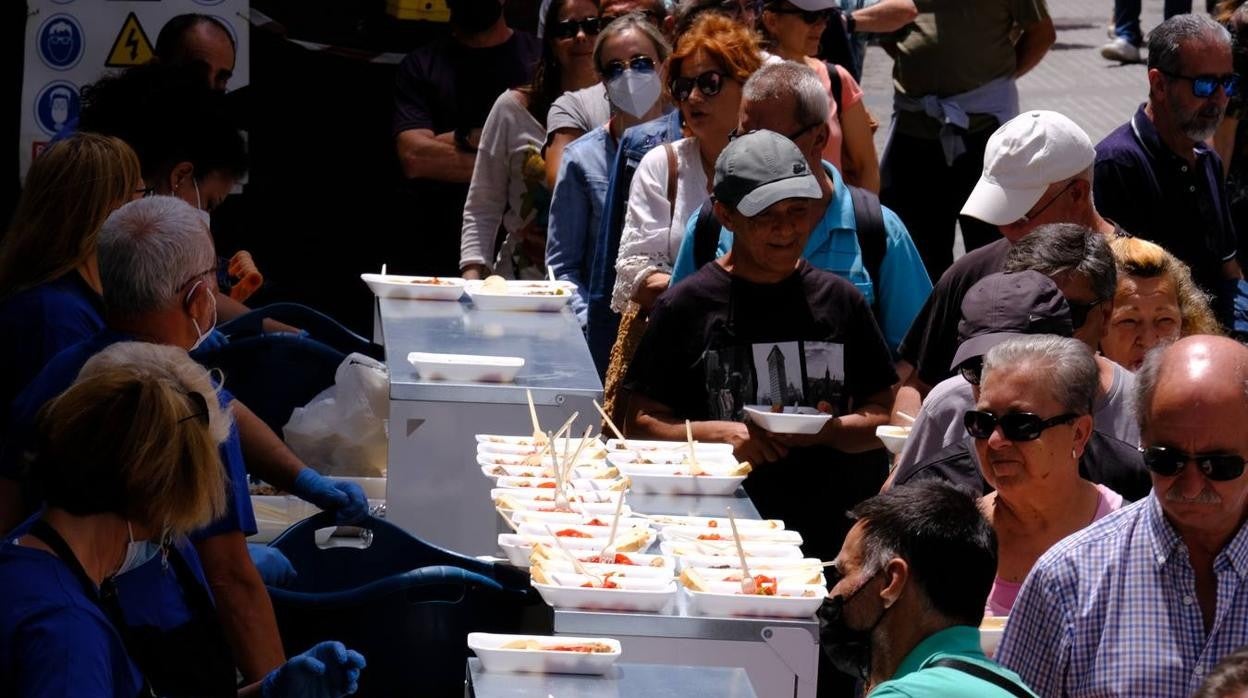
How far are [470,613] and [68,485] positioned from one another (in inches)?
53.4

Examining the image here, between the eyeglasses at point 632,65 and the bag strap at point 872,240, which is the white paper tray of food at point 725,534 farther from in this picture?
the eyeglasses at point 632,65

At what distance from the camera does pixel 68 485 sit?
372 cm

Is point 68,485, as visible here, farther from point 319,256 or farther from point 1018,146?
point 319,256

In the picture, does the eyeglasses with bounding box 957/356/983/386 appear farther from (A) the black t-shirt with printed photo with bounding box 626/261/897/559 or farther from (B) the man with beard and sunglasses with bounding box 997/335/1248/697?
(B) the man with beard and sunglasses with bounding box 997/335/1248/697

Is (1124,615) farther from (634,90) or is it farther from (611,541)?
(634,90)

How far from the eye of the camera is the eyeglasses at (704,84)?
6.62m

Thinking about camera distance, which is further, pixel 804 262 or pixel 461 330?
pixel 461 330

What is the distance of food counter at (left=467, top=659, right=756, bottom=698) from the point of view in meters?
4.00

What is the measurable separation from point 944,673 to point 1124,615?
634mm

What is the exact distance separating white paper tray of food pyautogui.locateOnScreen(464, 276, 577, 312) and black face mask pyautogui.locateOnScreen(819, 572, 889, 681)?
2.95m

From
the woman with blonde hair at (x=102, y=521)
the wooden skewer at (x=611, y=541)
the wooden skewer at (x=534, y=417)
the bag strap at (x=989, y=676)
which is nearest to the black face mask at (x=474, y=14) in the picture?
the wooden skewer at (x=534, y=417)

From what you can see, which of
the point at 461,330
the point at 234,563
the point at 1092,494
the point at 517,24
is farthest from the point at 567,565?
the point at 517,24

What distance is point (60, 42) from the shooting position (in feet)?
28.8

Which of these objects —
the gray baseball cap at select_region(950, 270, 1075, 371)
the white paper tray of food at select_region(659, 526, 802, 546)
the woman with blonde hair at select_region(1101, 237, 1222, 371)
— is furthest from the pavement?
the white paper tray of food at select_region(659, 526, 802, 546)
